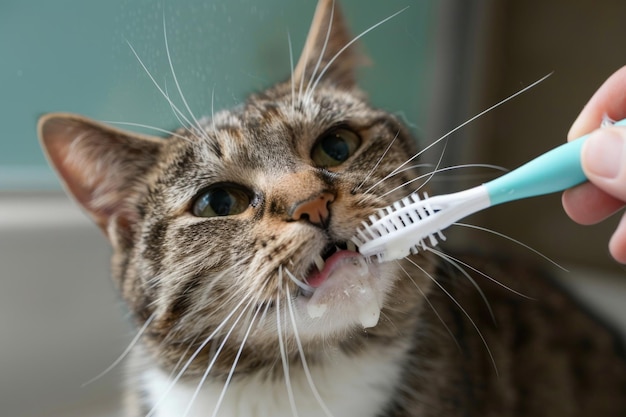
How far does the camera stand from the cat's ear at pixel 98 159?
0.93m

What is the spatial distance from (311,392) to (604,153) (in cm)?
56

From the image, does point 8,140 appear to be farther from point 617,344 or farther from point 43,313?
point 617,344

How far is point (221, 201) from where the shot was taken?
875 mm

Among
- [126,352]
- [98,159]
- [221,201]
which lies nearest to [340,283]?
[221,201]

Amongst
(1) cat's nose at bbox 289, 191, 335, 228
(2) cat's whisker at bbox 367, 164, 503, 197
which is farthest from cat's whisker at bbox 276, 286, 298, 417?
(2) cat's whisker at bbox 367, 164, 503, 197

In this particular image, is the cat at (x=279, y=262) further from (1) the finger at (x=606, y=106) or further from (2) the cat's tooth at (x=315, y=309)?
(1) the finger at (x=606, y=106)

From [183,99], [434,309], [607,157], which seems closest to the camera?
[607,157]

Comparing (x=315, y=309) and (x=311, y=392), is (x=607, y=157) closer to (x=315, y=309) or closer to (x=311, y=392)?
(x=315, y=309)

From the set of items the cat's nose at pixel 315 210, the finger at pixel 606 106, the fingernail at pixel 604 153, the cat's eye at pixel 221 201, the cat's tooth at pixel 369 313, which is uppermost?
the cat's eye at pixel 221 201

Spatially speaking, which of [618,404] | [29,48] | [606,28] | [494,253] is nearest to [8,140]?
[29,48]

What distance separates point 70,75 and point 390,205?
0.66 m

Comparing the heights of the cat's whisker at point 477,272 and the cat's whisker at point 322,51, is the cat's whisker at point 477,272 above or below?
below

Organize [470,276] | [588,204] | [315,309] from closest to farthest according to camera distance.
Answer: [315,309] < [588,204] < [470,276]

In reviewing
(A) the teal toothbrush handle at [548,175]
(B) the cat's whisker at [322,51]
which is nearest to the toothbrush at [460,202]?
(A) the teal toothbrush handle at [548,175]
